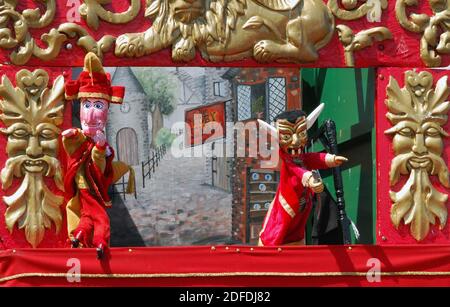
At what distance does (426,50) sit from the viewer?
628 centimetres

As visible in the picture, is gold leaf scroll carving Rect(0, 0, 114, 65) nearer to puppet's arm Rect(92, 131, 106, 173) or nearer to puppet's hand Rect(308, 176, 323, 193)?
puppet's arm Rect(92, 131, 106, 173)

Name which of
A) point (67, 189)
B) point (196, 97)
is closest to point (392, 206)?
point (67, 189)

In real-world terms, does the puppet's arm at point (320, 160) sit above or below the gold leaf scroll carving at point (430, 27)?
below

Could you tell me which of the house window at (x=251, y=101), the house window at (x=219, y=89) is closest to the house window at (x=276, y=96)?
the house window at (x=251, y=101)

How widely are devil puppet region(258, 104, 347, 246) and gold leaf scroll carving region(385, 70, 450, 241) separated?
1.51 feet

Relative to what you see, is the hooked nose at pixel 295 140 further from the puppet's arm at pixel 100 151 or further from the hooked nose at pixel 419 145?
the puppet's arm at pixel 100 151

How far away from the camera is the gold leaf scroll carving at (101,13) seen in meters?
6.12

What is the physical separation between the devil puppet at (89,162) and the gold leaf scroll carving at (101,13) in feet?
1.15

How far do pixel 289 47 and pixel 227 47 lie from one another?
386mm

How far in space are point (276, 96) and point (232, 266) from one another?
337cm

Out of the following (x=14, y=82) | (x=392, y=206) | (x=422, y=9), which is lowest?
(x=392, y=206)

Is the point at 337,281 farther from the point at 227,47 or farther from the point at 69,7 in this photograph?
the point at 69,7

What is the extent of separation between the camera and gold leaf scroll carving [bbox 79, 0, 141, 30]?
20.1 ft
